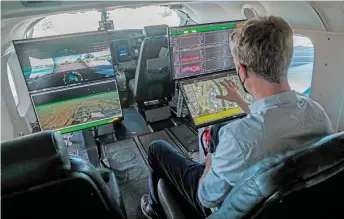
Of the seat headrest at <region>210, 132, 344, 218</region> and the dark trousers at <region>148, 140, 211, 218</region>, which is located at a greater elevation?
the seat headrest at <region>210, 132, 344, 218</region>

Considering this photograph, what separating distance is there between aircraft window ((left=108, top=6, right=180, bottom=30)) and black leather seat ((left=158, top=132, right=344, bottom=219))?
390 centimetres

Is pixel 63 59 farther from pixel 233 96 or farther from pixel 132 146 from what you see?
pixel 132 146

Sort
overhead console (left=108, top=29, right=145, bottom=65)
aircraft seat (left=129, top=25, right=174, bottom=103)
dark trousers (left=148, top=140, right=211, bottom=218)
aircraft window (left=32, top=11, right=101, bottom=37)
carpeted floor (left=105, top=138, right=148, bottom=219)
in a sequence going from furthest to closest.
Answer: overhead console (left=108, top=29, right=145, bottom=65) → aircraft window (left=32, top=11, right=101, bottom=37) → aircraft seat (left=129, top=25, right=174, bottom=103) → carpeted floor (left=105, top=138, right=148, bottom=219) → dark trousers (left=148, top=140, right=211, bottom=218)

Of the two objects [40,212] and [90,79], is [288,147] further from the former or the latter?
[90,79]

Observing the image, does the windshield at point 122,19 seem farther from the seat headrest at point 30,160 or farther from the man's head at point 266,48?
the seat headrest at point 30,160

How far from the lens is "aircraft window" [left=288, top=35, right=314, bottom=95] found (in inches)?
86.2

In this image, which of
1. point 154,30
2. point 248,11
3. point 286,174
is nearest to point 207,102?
point 286,174

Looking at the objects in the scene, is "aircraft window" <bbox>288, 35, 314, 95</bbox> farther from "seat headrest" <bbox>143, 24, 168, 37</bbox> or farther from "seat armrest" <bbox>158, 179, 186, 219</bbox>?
"seat armrest" <bbox>158, 179, 186, 219</bbox>

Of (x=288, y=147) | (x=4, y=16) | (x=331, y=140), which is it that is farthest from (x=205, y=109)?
(x=4, y=16)

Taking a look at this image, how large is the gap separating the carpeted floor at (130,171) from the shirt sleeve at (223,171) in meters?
0.96

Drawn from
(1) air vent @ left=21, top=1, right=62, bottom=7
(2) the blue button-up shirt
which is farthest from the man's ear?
(1) air vent @ left=21, top=1, right=62, bottom=7

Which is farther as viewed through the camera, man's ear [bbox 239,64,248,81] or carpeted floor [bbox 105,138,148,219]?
carpeted floor [bbox 105,138,148,219]

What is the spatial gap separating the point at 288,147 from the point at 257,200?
333mm

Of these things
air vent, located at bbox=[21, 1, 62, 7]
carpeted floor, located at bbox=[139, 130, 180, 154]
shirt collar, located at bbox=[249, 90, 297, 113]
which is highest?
air vent, located at bbox=[21, 1, 62, 7]
